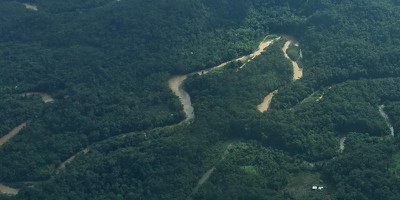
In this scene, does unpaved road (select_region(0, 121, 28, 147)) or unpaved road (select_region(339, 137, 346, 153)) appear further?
unpaved road (select_region(0, 121, 28, 147))

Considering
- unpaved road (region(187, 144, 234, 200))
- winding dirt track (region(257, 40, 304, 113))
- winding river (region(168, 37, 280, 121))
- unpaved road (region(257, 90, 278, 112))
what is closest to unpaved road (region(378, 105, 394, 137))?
winding dirt track (region(257, 40, 304, 113))

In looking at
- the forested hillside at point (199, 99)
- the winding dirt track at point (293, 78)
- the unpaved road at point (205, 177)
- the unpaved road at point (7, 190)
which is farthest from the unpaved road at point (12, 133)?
the winding dirt track at point (293, 78)

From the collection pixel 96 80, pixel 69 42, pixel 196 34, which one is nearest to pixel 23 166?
pixel 96 80

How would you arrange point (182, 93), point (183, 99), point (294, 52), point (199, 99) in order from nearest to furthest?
point (199, 99) < point (183, 99) < point (182, 93) < point (294, 52)

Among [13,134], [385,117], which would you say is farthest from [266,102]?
[13,134]

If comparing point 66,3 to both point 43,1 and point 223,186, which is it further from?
point 223,186

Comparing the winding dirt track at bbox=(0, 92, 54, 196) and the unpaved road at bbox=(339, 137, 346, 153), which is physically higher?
the unpaved road at bbox=(339, 137, 346, 153)

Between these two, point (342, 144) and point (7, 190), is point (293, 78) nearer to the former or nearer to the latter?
point (342, 144)

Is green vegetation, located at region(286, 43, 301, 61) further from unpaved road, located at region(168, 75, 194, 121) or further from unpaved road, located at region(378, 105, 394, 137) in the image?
unpaved road, located at region(378, 105, 394, 137)
